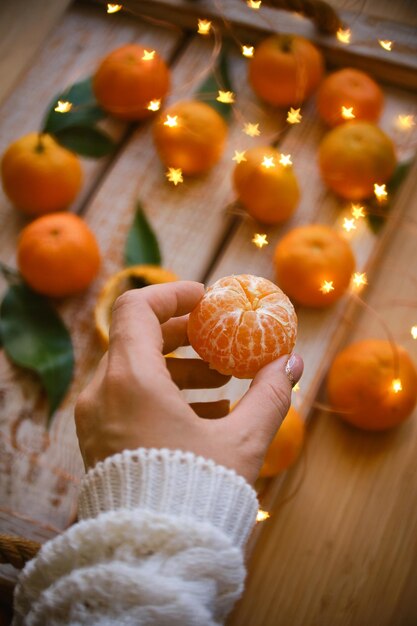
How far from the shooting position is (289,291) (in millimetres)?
1311

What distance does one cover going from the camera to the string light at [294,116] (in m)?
1.49

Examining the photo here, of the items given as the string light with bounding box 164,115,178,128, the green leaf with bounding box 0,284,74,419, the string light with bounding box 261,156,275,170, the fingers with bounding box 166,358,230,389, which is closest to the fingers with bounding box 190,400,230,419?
the fingers with bounding box 166,358,230,389

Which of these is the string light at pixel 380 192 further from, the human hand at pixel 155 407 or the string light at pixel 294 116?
the human hand at pixel 155 407

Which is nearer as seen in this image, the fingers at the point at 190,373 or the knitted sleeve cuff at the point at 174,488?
the knitted sleeve cuff at the point at 174,488

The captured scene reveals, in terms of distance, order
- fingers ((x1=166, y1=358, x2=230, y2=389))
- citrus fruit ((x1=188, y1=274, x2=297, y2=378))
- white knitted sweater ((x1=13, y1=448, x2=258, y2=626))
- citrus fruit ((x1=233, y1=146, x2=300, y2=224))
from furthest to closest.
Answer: citrus fruit ((x1=233, y1=146, x2=300, y2=224))
fingers ((x1=166, y1=358, x2=230, y2=389))
citrus fruit ((x1=188, y1=274, x2=297, y2=378))
white knitted sweater ((x1=13, y1=448, x2=258, y2=626))

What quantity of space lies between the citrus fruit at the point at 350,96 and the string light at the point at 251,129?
160 mm

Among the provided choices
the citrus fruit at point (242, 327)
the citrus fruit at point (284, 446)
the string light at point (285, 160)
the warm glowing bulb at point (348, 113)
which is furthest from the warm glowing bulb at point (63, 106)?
the citrus fruit at point (284, 446)

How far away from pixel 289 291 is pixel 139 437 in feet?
2.08

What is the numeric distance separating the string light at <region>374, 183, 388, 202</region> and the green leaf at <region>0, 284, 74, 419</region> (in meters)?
0.74

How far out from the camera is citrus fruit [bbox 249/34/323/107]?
146 centimetres

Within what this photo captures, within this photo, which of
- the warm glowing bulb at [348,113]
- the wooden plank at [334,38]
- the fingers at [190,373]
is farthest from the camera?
the wooden plank at [334,38]

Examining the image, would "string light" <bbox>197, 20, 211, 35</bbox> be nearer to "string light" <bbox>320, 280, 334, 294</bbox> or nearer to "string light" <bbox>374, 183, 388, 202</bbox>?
"string light" <bbox>374, 183, 388, 202</bbox>

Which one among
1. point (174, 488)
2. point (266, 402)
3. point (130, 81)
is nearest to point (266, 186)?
point (130, 81)

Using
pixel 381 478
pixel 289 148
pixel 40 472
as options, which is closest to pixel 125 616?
pixel 40 472
